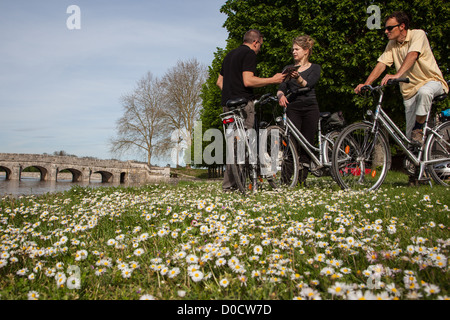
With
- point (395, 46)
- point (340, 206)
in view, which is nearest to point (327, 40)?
point (395, 46)

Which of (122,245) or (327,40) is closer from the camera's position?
(122,245)

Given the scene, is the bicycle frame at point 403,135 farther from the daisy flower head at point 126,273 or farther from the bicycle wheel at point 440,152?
the daisy flower head at point 126,273

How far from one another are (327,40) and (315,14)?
4.85ft

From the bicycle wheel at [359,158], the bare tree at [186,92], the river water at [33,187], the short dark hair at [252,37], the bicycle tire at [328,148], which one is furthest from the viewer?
the bare tree at [186,92]

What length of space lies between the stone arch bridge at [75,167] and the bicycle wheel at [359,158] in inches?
1476

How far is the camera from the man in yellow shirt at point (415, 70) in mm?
4469

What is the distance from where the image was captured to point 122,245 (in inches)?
89.2

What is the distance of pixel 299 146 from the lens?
5.49m

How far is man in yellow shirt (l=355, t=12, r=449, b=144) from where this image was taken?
14.7 ft

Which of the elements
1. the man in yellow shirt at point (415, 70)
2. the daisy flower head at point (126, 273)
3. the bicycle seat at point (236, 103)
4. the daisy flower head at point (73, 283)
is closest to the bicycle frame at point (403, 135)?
the man in yellow shirt at point (415, 70)

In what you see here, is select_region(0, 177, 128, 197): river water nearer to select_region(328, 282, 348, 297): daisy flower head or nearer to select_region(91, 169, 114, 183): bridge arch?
select_region(328, 282, 348, 297): daisy flower head

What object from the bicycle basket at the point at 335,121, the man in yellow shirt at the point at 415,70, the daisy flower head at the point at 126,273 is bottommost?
the daisy flower head at the point at 126,273

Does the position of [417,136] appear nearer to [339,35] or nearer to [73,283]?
[73,283]
